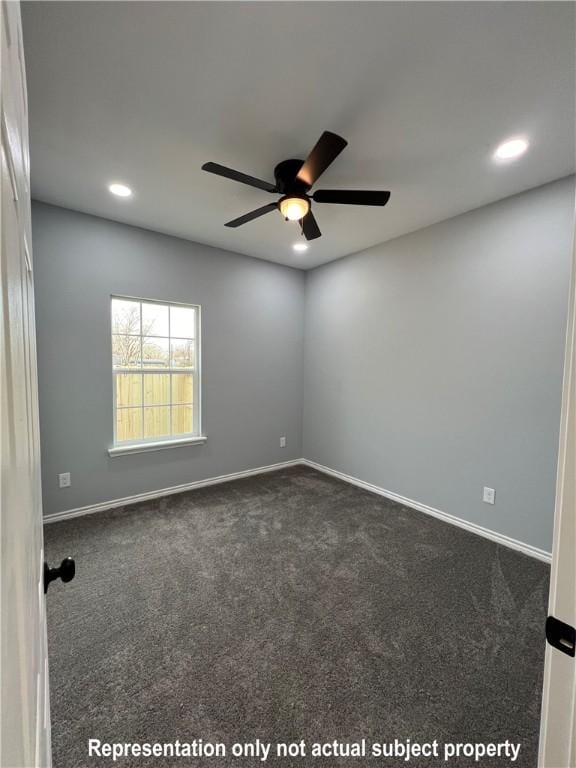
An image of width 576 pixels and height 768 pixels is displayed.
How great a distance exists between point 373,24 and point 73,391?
10.2ft

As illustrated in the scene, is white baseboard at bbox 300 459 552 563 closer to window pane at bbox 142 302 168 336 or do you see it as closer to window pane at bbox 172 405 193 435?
window pane at bbox 172 405 193 435

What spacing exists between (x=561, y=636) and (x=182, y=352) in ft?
11.4

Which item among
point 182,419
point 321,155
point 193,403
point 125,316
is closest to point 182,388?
point 193,403

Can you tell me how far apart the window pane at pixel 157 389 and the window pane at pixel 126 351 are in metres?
0.19

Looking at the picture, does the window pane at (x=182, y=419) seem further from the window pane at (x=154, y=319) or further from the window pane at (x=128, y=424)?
the window pane at (x=154, y=319)

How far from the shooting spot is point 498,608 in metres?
1.92

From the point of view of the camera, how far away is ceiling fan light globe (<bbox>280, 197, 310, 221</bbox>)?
6.69ft

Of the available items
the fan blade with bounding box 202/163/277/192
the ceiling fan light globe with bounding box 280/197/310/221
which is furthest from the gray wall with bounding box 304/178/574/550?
the fan blade with bounding box 202/163/277/192

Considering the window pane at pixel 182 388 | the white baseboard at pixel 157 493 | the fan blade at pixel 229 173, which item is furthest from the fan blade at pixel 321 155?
the white baseboard at pixel 157 493

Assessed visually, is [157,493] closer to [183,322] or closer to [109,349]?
[109,349]

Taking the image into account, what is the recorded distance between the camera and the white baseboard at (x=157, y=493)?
2879mm

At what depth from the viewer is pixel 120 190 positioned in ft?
→ 8.18

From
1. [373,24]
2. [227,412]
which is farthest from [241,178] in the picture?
[227,412]

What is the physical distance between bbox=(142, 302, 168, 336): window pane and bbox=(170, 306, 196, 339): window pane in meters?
0.07
